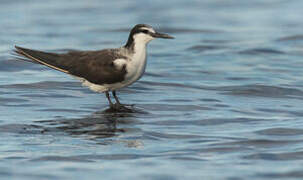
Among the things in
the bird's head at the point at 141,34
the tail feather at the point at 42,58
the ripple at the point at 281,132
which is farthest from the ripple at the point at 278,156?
the tail feather at the point at 42,58

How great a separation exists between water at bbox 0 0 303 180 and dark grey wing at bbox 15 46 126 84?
0.54 meters

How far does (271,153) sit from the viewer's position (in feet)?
28.6

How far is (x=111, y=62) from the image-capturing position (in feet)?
37.2

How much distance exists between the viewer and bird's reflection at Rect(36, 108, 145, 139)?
9.89 metres

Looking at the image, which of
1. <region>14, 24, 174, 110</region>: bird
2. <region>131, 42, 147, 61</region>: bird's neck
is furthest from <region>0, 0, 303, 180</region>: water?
<region>131, 42, 147, 61</region>: bird's neck

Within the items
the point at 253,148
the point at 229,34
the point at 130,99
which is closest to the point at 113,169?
the point at 253,148

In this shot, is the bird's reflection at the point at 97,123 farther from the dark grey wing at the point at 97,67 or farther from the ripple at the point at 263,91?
the ripple at the point at 263,91

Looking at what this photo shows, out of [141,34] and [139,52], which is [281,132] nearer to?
[139,52]

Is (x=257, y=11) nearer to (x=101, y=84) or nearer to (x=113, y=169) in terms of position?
(x=101, y=84)

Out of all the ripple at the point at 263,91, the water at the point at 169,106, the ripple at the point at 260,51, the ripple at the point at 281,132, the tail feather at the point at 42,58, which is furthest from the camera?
the ripple at the point at 260,51

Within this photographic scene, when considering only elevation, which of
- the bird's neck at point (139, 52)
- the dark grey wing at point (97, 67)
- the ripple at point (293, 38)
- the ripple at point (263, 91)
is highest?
the ripple at point (293, 38)

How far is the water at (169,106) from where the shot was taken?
8273 mm

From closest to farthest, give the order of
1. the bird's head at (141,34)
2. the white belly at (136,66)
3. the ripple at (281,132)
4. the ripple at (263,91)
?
the ripple at (281,132) < the white belly at (136,66) < the bird's head at (141,34) < the ripple at (263,91)

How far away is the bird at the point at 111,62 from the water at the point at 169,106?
1.58 feet
